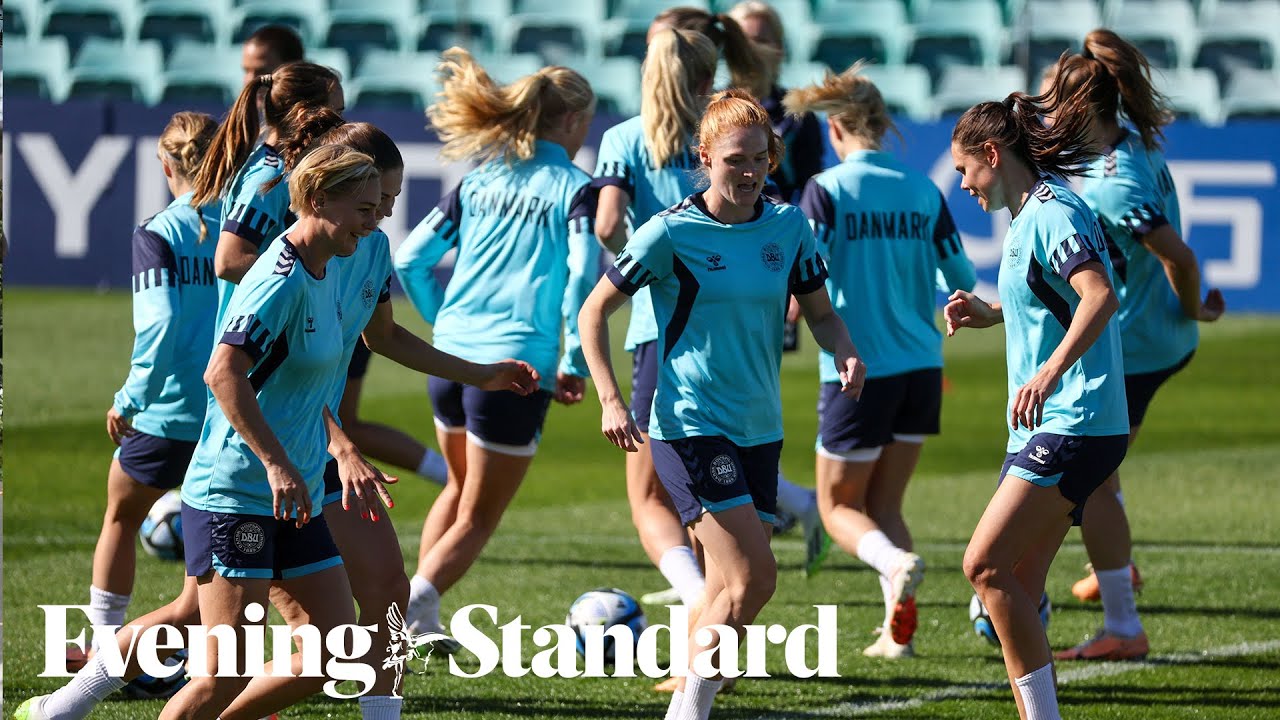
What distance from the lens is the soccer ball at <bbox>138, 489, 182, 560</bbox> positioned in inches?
293

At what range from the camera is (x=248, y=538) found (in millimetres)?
3871

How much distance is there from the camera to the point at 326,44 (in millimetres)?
21922

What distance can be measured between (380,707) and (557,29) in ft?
60.6

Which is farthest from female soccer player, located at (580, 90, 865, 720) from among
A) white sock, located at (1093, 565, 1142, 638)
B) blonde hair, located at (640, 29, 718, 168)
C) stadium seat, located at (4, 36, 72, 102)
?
stadium seat, located at (4, 36, 72, 102)

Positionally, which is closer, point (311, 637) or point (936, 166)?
point (311, 637)

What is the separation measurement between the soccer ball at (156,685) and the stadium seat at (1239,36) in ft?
60.6

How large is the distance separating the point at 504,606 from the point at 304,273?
3.10 metres

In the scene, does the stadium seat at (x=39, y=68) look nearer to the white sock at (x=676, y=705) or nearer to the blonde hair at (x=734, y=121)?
the blonde hair at (x=734, y=121)

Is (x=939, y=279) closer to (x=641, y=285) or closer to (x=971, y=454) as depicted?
(x=641, y=285)

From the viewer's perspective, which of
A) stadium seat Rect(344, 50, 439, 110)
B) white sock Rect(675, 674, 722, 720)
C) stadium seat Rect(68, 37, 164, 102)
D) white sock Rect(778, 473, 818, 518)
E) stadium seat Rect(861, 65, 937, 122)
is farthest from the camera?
stadium seat Rect(68, 37, 164, 102)

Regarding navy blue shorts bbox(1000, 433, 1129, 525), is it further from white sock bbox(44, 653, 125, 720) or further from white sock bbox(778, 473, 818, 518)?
white sock bbox(778, 473, 818, 518)

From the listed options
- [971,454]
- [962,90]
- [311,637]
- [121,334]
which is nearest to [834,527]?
[311,637]

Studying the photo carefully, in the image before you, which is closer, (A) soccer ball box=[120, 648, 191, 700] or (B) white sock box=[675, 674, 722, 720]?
(B) white sock box=[675, 674, 722, 720]

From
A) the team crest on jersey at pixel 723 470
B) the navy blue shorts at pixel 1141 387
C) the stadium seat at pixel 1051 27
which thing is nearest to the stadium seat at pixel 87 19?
the stadium seat at pixel 1051 27
